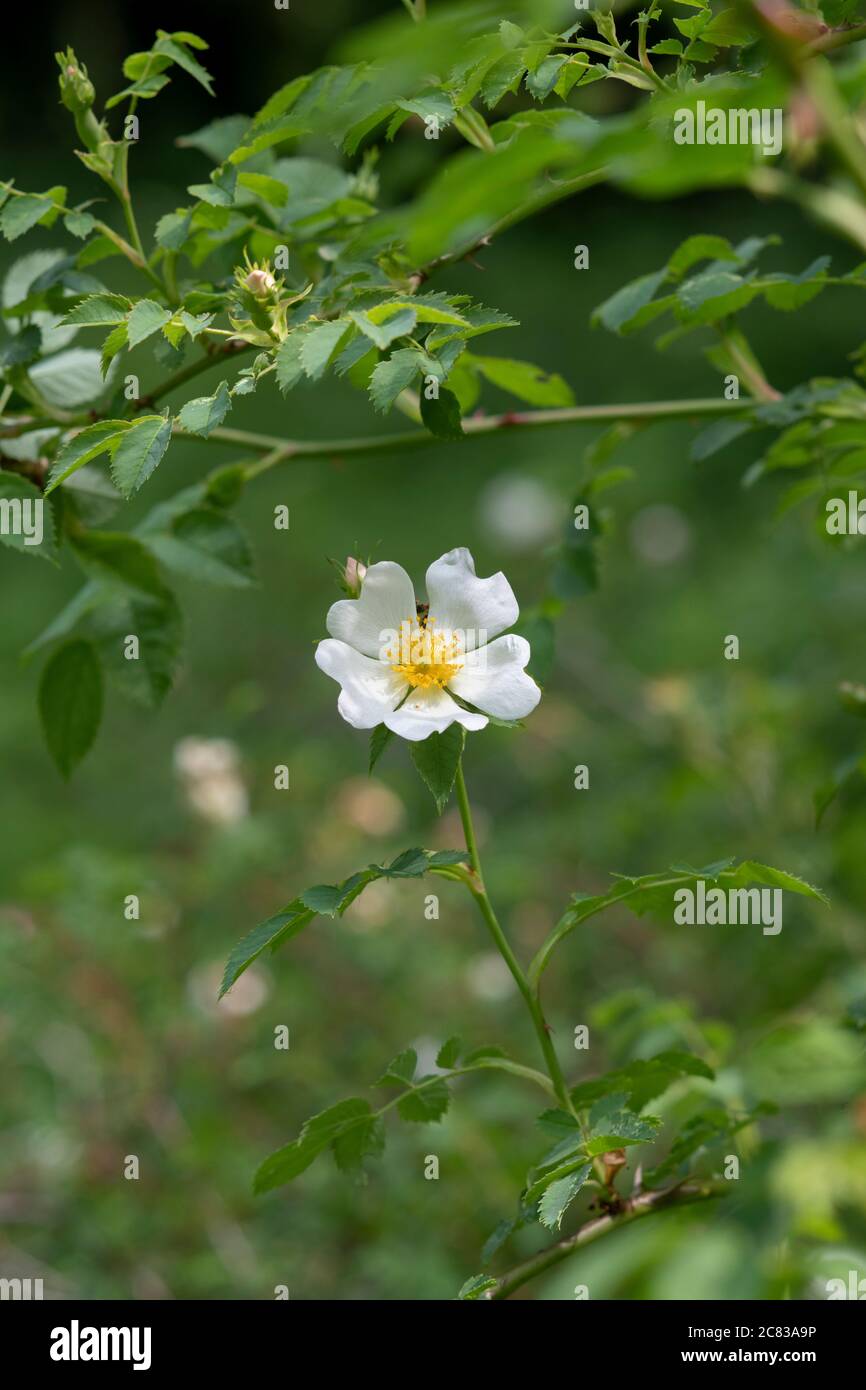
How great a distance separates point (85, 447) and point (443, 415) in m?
0.16

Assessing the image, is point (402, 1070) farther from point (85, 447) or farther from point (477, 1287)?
point (85, 447)

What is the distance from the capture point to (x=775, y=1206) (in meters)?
0.75

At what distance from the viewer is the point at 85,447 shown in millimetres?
614

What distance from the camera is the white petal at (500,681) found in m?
0.59

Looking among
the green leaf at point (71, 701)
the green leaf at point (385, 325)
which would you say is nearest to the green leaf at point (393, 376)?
the green leaf at point (385, 325)

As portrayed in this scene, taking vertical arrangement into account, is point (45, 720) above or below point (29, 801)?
below

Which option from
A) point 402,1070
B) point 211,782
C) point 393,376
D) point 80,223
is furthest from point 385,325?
point 211,782

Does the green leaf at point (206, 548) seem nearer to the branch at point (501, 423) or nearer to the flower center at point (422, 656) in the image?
the branch at point (501, 423)

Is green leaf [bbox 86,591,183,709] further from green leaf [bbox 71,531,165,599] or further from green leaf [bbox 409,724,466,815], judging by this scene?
green leaf [bbox 409,724,466,815]

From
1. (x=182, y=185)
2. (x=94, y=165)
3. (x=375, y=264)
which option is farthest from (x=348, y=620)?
(x=182, y=185)

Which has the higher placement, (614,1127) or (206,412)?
(206,412)

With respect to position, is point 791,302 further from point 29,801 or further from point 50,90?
point 50,90

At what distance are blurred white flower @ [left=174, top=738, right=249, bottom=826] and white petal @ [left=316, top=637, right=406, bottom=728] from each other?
96cm
